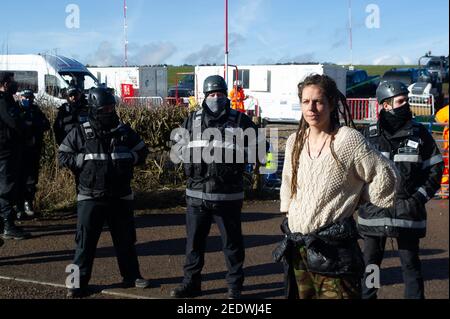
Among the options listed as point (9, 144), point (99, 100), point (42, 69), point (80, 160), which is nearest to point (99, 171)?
point (80, 160)

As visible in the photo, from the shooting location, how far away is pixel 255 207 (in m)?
10.0

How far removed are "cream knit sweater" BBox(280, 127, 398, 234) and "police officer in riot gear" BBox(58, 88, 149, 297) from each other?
8.97 feet

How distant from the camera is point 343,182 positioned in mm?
3465

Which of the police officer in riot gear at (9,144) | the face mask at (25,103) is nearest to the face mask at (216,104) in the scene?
the police officer in riot gear at (9,144)

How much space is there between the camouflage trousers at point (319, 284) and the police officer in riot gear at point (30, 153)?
5648 millimetres

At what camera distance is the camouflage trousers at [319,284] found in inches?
138

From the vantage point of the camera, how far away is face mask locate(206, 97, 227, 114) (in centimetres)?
575

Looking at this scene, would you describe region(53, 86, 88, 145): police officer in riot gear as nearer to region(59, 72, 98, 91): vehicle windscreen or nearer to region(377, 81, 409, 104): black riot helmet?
region(377, 81, 409, 104): black riot helmet

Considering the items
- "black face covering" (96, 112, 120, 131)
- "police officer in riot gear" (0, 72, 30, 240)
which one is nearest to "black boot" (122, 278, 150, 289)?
"black face covering" (96, 112, 120, 131)

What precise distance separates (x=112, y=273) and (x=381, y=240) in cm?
295

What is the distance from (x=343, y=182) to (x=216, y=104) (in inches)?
98.1

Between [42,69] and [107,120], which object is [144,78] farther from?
[107,120]

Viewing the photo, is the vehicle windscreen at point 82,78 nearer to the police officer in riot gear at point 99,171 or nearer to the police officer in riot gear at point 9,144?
the police officer in riot gear at point 9,144

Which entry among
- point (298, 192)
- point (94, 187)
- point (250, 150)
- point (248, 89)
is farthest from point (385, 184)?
point (248, 89)
